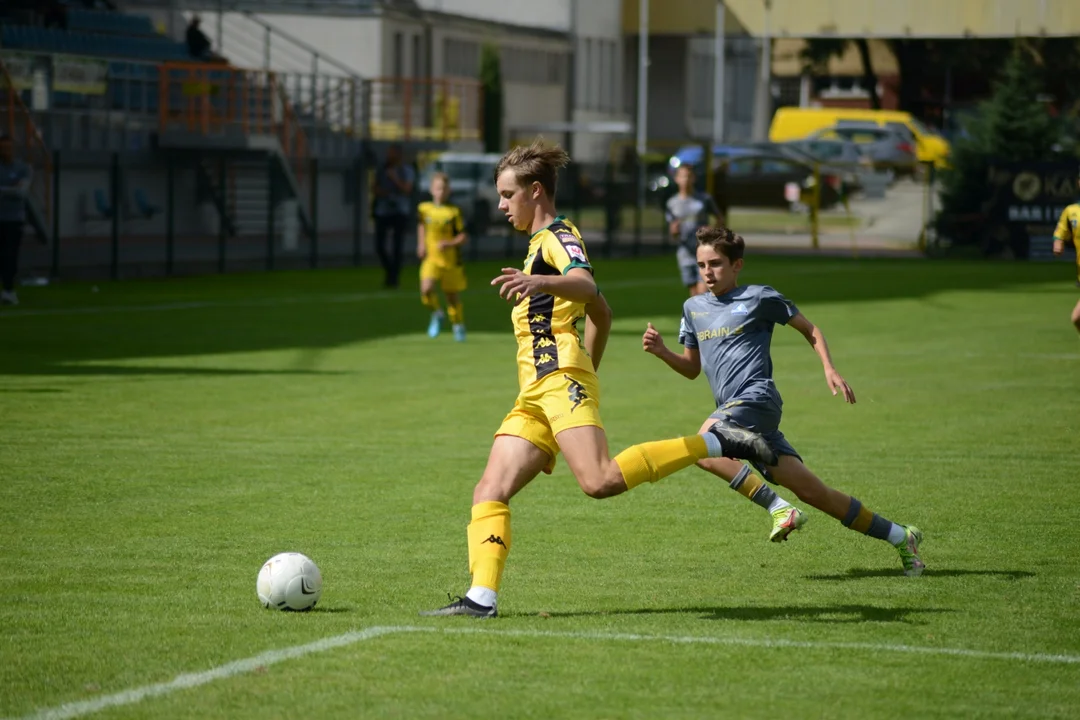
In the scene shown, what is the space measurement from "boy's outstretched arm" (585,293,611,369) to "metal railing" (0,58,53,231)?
24845mm

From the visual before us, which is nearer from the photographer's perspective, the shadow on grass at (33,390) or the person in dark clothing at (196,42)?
the shadow on grass at (33,390)

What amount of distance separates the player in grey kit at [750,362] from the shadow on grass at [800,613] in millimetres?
772

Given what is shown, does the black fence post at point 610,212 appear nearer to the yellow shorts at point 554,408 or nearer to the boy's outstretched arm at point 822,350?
the boy's outstretched arm at point 822,350

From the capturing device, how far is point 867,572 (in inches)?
326

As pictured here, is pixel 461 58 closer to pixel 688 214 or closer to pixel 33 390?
pixel 688 214

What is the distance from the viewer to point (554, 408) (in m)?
6.96

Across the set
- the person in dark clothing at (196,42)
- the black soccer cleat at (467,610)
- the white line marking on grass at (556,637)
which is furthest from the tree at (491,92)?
the white line marking on grass at (556,637)

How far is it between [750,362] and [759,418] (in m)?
0.28

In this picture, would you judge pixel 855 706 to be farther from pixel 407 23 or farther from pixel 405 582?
pixel 407 23

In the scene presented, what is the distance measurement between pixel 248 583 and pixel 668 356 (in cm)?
220

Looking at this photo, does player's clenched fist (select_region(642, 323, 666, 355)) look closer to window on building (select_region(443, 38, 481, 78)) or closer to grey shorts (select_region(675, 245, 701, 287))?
grey shorts (select_region(675, 245, 701, 287))

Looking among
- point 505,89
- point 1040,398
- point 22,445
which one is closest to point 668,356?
point 22,445

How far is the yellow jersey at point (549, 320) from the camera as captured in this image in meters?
6.99

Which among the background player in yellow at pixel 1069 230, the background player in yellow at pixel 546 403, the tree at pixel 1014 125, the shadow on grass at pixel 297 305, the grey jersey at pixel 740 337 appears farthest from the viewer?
the tree at pixel 1014 125
